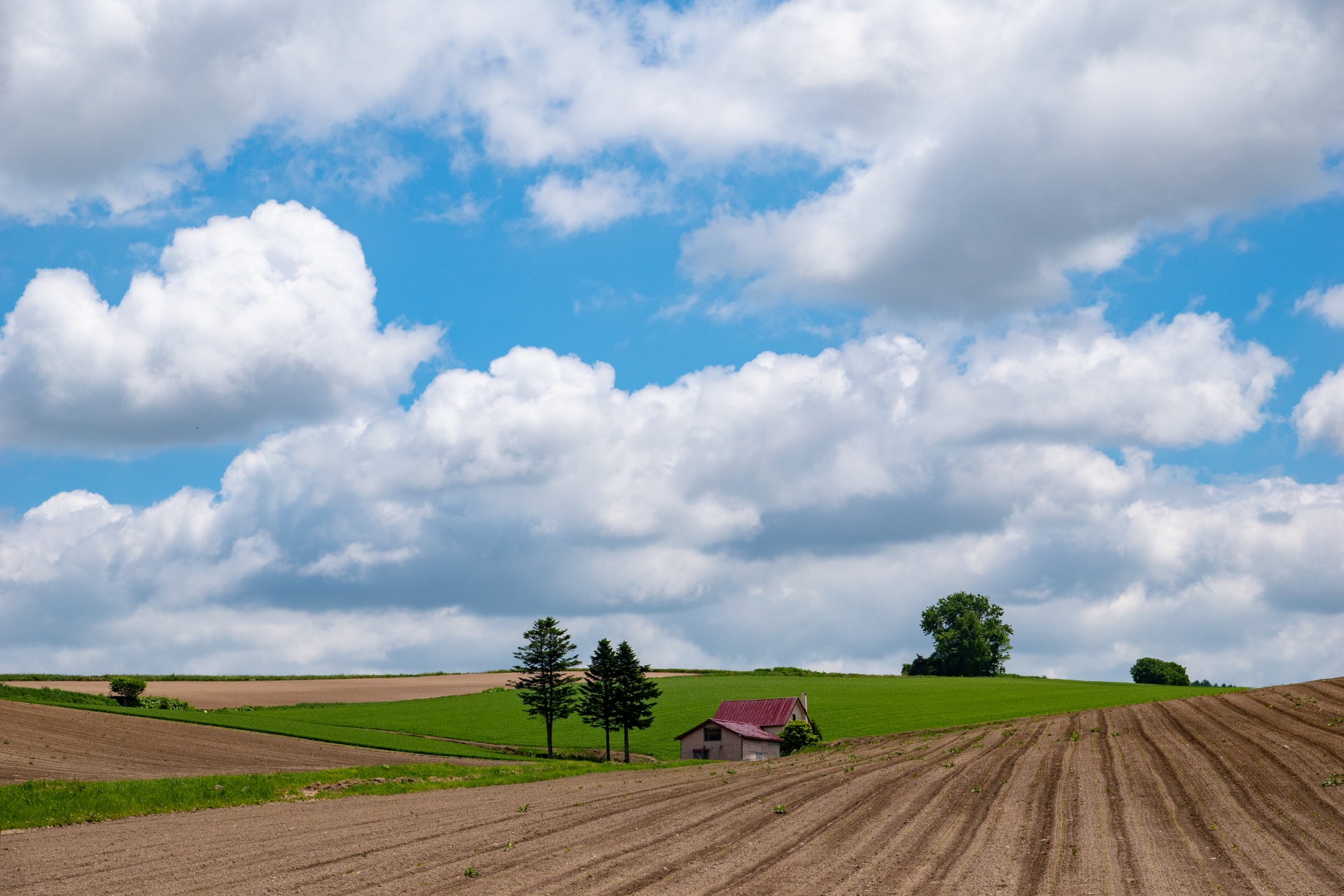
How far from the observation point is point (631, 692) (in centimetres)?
8869

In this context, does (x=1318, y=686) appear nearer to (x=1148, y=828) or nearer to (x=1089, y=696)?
(x=1089, y=696)

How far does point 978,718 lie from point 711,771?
4259 centimetres

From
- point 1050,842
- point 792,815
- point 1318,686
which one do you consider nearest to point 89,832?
point 792,815

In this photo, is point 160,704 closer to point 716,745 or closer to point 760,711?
point 716,745

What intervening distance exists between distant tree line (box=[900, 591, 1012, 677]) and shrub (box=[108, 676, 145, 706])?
133 m

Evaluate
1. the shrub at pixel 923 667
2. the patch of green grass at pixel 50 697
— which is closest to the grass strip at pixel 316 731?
the patch of green grass at pixel 50 697

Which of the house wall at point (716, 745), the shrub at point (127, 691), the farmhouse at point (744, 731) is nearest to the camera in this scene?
the house wall at point (716, 745)

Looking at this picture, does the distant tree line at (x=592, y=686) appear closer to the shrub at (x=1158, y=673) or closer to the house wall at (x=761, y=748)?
the house wall at (x=761, y=748)

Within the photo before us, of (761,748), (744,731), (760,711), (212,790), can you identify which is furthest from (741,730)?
(212,790)

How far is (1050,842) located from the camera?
88.7 feet

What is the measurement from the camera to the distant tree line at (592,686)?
88188 mm

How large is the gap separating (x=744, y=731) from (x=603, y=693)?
1334 cm

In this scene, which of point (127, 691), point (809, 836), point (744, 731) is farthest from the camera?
point (127, 691)

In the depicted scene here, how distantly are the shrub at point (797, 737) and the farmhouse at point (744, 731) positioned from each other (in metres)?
2.24
